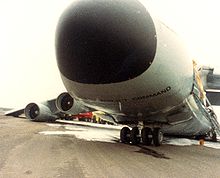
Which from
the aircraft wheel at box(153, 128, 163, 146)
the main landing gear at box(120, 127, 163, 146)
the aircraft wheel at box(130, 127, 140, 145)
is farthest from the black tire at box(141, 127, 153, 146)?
the aircraft wheel at box(130, 127, 140, 145)

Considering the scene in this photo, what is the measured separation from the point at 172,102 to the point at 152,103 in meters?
0.60

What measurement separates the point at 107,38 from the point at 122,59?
0.57 metres

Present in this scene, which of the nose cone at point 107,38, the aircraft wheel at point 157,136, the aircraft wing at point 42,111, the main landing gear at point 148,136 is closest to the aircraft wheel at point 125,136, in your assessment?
the main landing gear at point 148,136

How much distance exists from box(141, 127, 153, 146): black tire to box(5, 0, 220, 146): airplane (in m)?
1.03

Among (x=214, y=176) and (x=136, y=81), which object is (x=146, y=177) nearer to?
(x=214, y=176)

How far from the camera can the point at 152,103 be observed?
8453mm

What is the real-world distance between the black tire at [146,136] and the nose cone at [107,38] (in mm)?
3363

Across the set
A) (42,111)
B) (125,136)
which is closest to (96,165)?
(125,136)

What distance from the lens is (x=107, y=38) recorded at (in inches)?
260

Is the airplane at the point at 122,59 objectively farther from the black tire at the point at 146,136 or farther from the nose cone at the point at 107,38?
the black tire at the point at 146,136

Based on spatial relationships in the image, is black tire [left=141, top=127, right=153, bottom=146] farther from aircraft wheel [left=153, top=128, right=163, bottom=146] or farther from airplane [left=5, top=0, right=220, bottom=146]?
airplane [left=5, top=0, right=220, bottom=146]

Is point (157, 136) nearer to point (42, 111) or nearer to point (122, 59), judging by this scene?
point (122, 59)

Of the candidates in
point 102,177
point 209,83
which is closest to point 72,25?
point 102,177

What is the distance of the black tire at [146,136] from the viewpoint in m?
10.1
